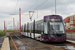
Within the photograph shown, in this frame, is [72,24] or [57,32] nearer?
[57,32]

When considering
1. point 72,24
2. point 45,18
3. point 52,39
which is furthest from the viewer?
point 72,24

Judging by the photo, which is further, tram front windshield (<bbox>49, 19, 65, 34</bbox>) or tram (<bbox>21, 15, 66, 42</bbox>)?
tram front windshield (<bbox>49, 19, 65, 34</bbox>)

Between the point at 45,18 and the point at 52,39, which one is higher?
the point at 45,18

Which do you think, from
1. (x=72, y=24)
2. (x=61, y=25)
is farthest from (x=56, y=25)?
(x=72, y=24)

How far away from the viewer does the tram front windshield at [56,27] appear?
648 inches

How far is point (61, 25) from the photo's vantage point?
1678 centimetres

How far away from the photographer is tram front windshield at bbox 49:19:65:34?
1647 centimetres

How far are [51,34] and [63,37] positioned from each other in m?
1.38

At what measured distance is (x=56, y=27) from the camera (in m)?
16.5

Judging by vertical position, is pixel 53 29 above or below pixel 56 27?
below

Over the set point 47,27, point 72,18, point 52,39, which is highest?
point 72,18

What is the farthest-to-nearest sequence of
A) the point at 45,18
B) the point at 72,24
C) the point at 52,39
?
1. the point at 72,24
2. the point at 45,18
3. the point at 52,39

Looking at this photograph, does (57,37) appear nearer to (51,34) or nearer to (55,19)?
(51,34)

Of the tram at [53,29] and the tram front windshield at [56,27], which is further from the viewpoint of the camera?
the tram front windshield at [56,27]
